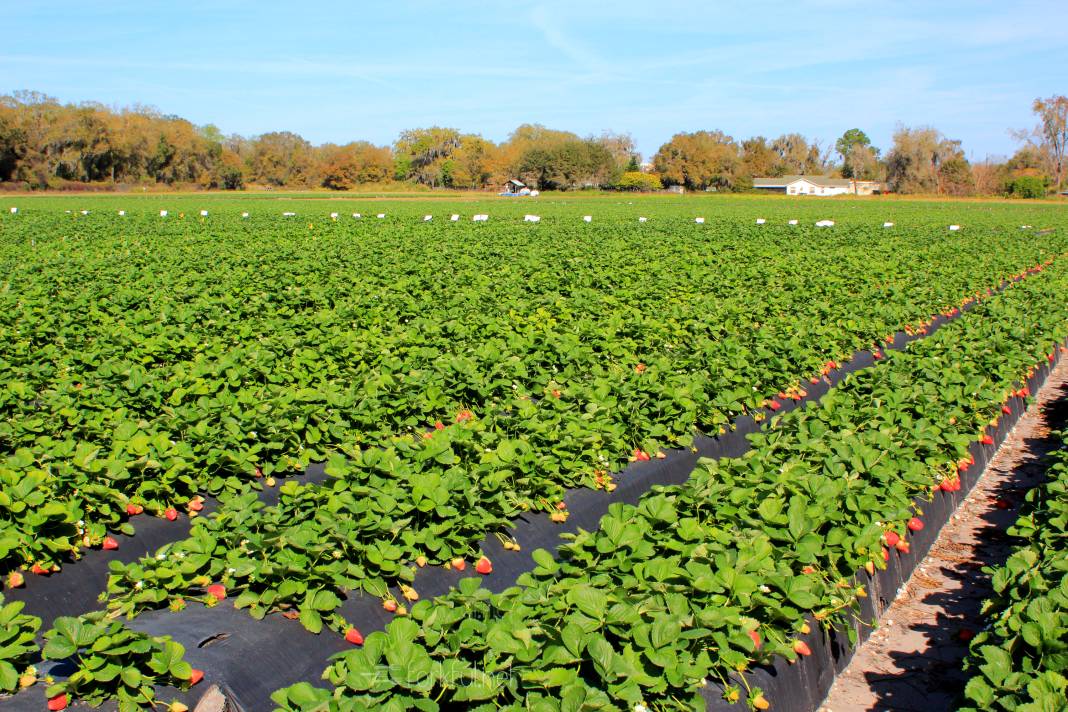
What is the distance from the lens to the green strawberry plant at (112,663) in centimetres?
307

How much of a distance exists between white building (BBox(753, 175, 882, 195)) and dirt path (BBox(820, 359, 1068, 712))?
4584 inches

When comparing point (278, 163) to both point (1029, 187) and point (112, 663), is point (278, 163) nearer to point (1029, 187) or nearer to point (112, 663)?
point (1029, 187)

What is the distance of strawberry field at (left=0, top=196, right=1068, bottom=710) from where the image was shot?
10.5 feet

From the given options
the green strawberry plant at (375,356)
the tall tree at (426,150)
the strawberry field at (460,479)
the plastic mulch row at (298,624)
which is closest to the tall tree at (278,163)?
the tall tree at (426,150)

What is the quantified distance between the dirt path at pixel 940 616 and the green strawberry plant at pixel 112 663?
305cm

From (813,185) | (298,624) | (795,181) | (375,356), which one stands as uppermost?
(795,181)

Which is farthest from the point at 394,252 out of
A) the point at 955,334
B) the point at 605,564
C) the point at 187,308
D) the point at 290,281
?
the point at 605,564

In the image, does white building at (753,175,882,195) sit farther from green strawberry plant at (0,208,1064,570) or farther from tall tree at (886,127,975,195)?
green strawberry plant at (0,208,1064,570)

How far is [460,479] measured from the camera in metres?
4.62

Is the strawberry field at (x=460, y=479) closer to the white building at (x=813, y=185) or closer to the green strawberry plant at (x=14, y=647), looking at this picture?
the green strawberry plant at (x=14, y=647)

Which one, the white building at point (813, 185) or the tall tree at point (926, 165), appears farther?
the white building at point (813, 185)

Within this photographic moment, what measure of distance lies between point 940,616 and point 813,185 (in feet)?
413

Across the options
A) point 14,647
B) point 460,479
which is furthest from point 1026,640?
point 14,647

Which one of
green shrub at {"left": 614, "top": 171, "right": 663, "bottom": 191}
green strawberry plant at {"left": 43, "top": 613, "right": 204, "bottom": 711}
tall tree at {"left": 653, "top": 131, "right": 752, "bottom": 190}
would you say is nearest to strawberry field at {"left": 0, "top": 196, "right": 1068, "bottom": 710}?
green strawberry plant at {"left": 43, "top": 613, "right": 204, "bottom": 711}
